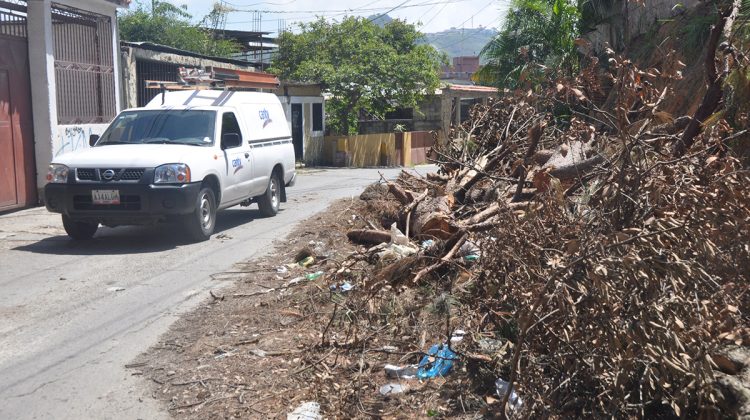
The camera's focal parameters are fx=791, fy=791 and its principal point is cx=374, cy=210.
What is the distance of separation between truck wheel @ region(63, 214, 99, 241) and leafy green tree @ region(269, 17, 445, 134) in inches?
792

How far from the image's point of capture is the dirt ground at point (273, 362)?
16.3 feet

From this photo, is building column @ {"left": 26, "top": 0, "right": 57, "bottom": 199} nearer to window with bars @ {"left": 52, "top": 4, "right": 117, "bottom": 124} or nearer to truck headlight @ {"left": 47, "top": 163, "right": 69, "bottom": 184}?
window with bars @ {"left": 52, "top": 4, "right": 117, "bottom": 124}

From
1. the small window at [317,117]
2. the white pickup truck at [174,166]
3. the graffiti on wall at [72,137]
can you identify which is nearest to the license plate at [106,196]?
the white pickup truck at [174,166]

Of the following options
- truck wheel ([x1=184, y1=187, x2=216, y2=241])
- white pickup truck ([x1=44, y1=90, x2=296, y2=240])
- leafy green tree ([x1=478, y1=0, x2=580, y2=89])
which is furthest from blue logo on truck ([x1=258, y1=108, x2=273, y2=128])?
leafy green tree ([x1=478, y1=0, x2=580, y2=89])

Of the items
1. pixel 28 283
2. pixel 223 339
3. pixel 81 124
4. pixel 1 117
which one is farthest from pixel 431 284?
pixel 81 124

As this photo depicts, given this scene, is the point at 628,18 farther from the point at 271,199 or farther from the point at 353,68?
the point at 353,68

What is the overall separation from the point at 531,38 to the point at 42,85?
1130 centimetres

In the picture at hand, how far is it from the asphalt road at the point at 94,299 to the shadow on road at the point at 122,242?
1 centimetres

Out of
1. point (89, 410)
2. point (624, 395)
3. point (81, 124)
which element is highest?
point (81, 124)

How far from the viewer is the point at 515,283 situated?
4797 mm

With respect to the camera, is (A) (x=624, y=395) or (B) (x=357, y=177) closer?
(A) (x=624, y=395)

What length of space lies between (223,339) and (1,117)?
956cm

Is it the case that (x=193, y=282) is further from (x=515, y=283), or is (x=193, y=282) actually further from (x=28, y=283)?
(x=515, y=283)

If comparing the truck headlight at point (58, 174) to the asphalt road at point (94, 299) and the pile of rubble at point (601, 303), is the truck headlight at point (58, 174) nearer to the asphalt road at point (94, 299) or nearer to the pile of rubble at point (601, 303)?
the asphalt road at point (94, 299)
